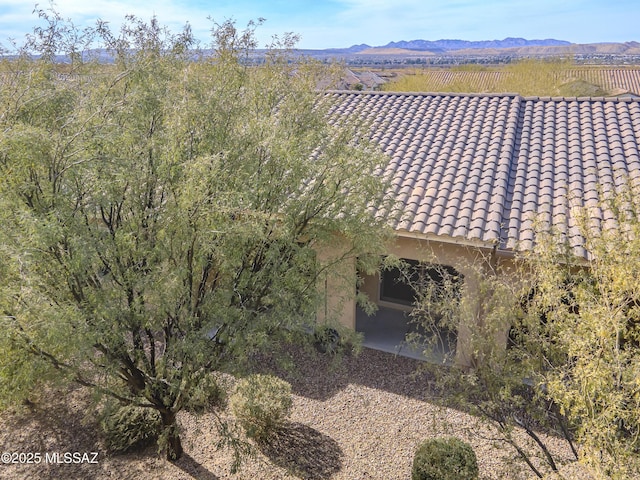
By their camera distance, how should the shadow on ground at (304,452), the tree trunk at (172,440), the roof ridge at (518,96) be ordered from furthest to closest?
the roof ridge at (518,96)
the shadow on ground at (304,452)
the tree trunk at (172,440)

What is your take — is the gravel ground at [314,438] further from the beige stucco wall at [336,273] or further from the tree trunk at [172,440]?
the beige stucco wall at [336,273]

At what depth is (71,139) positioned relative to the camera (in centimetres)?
543

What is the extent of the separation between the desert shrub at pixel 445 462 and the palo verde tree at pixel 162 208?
276cm

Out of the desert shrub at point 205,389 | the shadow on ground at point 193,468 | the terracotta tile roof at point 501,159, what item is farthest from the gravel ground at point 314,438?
the terracotta tile roof at point 501,159

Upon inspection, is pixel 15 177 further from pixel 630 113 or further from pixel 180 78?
pixel 630 113

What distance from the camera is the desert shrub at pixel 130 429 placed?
320 inches

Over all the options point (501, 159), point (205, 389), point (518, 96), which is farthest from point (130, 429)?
point (518, 96)

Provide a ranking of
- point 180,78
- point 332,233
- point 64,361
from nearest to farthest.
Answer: point 64,361 < point 180,78 < point 332,233

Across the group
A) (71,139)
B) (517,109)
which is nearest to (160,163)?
(71,139)

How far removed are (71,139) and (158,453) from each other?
553cm

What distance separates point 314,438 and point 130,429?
3.26 meters

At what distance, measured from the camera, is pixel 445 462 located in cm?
685

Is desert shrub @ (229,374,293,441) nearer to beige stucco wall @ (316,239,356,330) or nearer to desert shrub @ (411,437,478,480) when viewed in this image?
beige stucco wall @ (316,239,356,330)

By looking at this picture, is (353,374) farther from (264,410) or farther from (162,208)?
(162,208)
